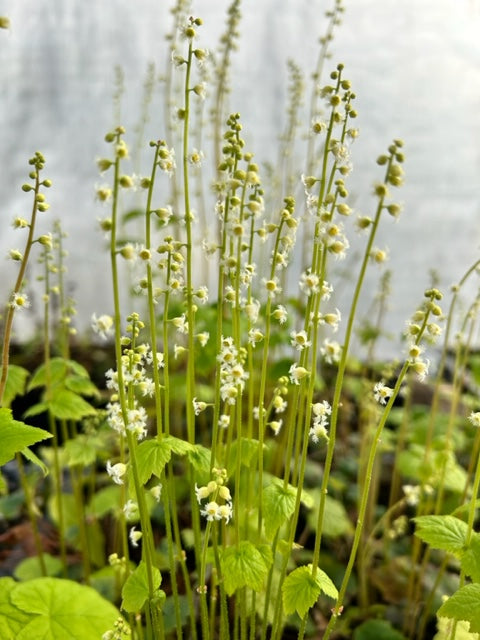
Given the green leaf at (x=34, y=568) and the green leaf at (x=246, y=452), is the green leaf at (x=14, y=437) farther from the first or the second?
the green leaf at (x=34, y=568)

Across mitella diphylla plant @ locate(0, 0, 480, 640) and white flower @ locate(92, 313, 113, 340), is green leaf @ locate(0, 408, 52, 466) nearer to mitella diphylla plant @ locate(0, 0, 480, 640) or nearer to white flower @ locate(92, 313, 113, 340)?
mitella diphylla plant @ locate(0, 0, 480, 640)

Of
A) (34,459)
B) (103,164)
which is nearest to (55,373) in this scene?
(34,459)

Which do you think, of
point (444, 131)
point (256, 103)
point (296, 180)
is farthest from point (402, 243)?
point (296, 180)

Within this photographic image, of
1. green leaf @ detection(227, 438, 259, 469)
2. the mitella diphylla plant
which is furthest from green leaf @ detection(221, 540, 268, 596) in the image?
green leaf @ detection(227, 438, 259, 469)

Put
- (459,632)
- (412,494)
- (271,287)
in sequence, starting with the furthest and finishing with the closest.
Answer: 1. (412,494)
2. (459,632)
3. (271,287)

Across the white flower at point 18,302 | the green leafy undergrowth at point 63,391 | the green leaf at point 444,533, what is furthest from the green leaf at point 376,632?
the white flower at point 18,302

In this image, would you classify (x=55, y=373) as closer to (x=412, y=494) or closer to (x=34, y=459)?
(x=34, y=459)
